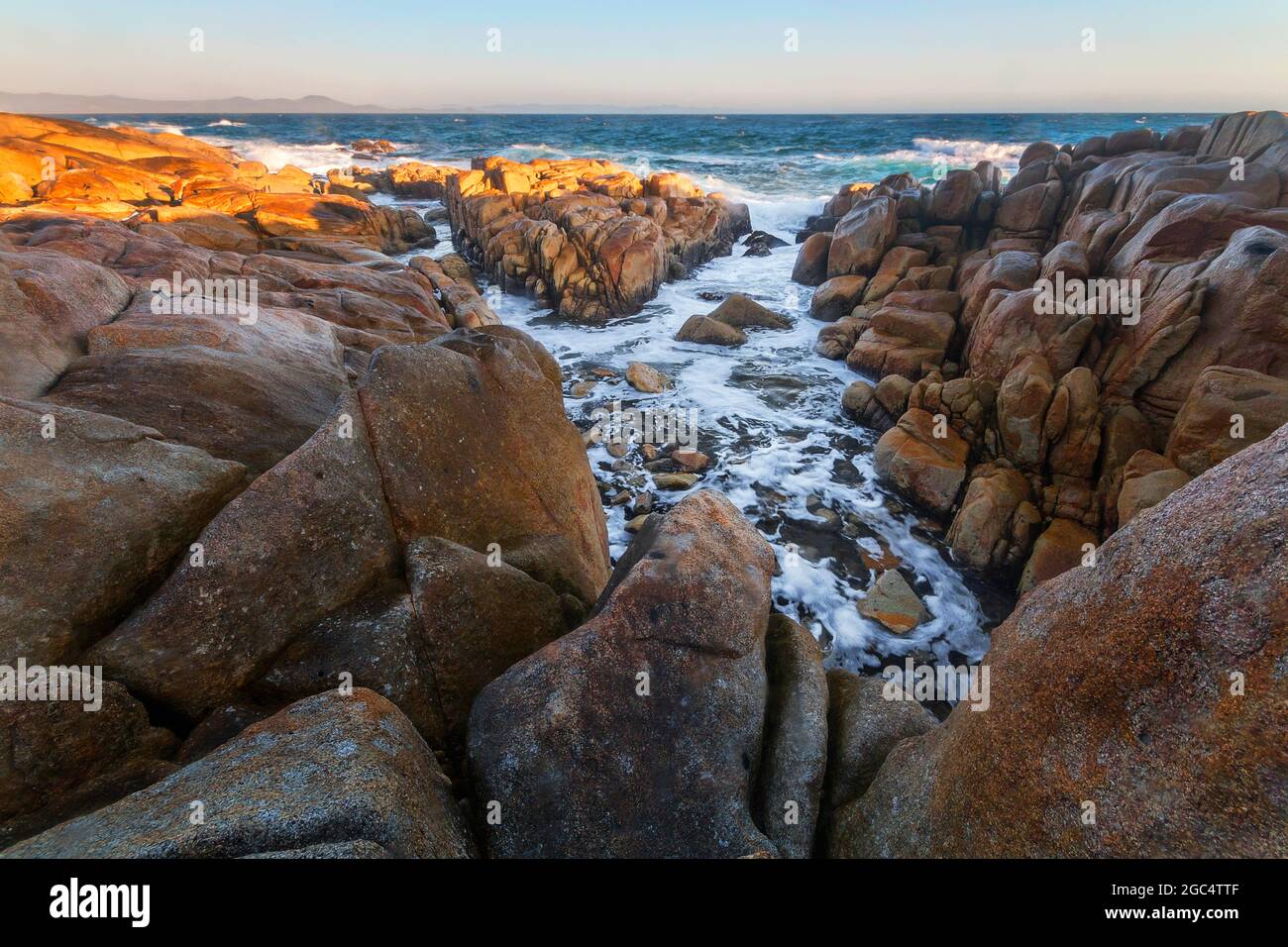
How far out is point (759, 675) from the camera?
5668 millimetres

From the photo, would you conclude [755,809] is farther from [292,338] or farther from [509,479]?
[292,338]

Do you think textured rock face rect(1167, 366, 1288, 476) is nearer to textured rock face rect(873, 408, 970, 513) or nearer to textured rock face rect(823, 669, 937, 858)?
textured rock face rect(873, 408, 970, 513)

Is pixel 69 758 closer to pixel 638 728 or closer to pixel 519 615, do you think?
pixel 519 615

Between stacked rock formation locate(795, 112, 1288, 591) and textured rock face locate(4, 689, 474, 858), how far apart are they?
11671 millimetres

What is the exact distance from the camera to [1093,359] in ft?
44.2

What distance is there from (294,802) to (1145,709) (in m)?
5.06

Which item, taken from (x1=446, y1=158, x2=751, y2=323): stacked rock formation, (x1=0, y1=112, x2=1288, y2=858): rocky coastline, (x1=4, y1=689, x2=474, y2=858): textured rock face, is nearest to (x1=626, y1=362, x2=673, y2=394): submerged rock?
(x1=446, y1=158, x2=751, y2=323): stacked rock formation

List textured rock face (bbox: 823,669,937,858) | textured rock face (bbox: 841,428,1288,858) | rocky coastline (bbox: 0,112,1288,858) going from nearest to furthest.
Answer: textured rock face (bbox: 841,428,1288,858)
rocky coastline (bbox: 0,112,1288,858)
textured rock face (bbox: 823,669,937,858)

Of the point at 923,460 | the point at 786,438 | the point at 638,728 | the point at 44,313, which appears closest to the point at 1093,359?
the point at 923,460

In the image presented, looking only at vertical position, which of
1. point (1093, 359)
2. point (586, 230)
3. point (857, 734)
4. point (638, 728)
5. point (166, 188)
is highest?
point (166, 188)

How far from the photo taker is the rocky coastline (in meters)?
3.35

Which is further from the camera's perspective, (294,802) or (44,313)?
(44,313)
